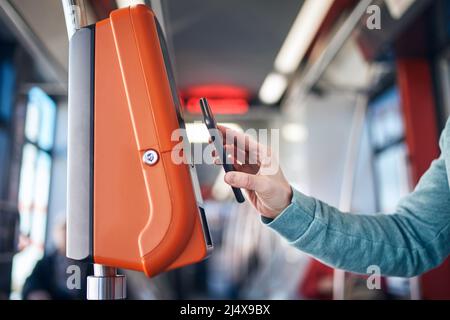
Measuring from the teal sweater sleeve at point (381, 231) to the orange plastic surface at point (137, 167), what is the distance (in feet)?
0.60

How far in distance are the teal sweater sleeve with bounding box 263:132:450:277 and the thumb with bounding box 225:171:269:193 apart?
0.06 metres

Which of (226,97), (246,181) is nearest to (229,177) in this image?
(246,181)

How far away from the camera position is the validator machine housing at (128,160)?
0.45 m

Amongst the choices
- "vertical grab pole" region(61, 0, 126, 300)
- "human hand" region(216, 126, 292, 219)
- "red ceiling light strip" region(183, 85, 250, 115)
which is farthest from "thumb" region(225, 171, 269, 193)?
"red ceiling light strip" region(183, 85, 250, 115)

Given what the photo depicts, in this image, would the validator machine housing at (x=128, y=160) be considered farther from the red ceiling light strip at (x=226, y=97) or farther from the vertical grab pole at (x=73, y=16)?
the red ceiling light strip at (x=226, y=97)

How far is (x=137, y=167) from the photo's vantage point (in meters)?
0.45

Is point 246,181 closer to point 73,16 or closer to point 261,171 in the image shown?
point 261,171

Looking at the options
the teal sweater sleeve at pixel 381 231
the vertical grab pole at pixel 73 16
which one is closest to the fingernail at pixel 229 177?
the teal sweater sleeve at pixel 381 231

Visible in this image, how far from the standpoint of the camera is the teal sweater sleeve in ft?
1.95

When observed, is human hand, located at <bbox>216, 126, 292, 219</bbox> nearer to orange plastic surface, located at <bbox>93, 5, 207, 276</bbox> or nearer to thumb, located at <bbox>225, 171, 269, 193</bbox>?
thumb, located at <bbox>225, 171, 269, 193</bbox>

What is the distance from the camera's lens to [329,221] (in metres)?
0.61
